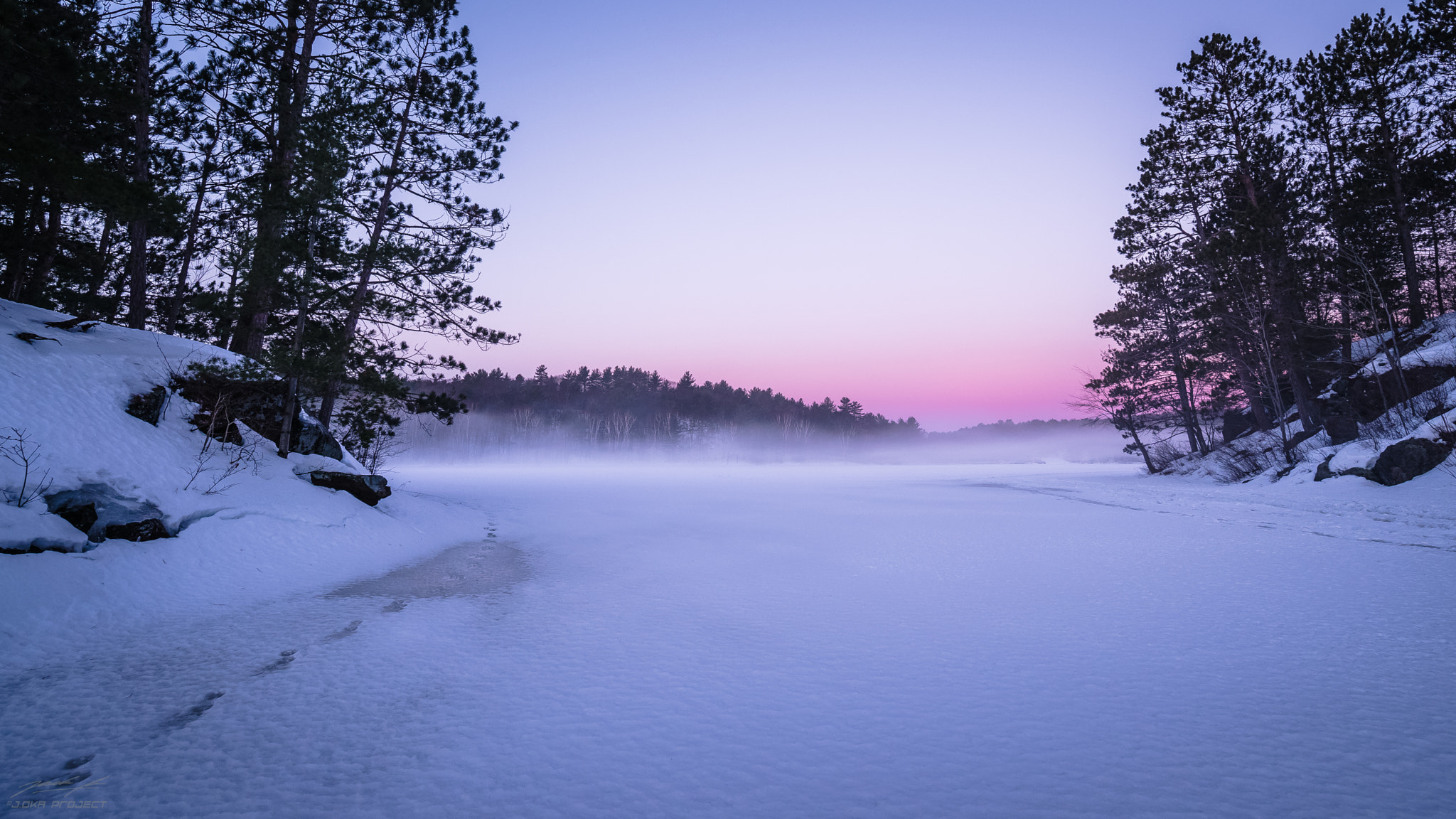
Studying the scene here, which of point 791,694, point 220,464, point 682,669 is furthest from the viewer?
point 220,464

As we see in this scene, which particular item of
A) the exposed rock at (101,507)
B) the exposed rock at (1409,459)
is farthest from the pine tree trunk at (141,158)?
the exposed rock at (1409,459)

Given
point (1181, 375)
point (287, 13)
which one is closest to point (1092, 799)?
point (287, 13)

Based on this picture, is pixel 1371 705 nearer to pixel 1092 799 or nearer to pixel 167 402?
pixel 1092 799

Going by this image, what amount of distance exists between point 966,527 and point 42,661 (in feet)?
35.2

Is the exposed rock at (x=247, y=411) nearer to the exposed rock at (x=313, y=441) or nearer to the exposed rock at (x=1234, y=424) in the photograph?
the exposed rock at (x=313, y=441)

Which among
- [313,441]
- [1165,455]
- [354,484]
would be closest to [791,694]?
[354,484]

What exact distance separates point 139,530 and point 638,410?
6826cm

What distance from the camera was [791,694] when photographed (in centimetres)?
299

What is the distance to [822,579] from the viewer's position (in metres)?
5.96

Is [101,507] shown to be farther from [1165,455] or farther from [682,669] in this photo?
[1165,455]

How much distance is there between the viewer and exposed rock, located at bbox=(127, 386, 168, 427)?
719 cm

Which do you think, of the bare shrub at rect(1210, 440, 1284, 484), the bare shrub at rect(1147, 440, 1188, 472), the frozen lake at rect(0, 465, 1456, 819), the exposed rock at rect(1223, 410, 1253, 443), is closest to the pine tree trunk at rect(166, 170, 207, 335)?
the frozen lake at rect(0, 465, 1456, 819)

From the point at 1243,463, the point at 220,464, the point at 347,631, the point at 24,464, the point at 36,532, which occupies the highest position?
the point at 1243,463

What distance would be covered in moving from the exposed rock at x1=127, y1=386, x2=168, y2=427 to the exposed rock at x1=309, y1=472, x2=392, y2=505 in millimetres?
1995
